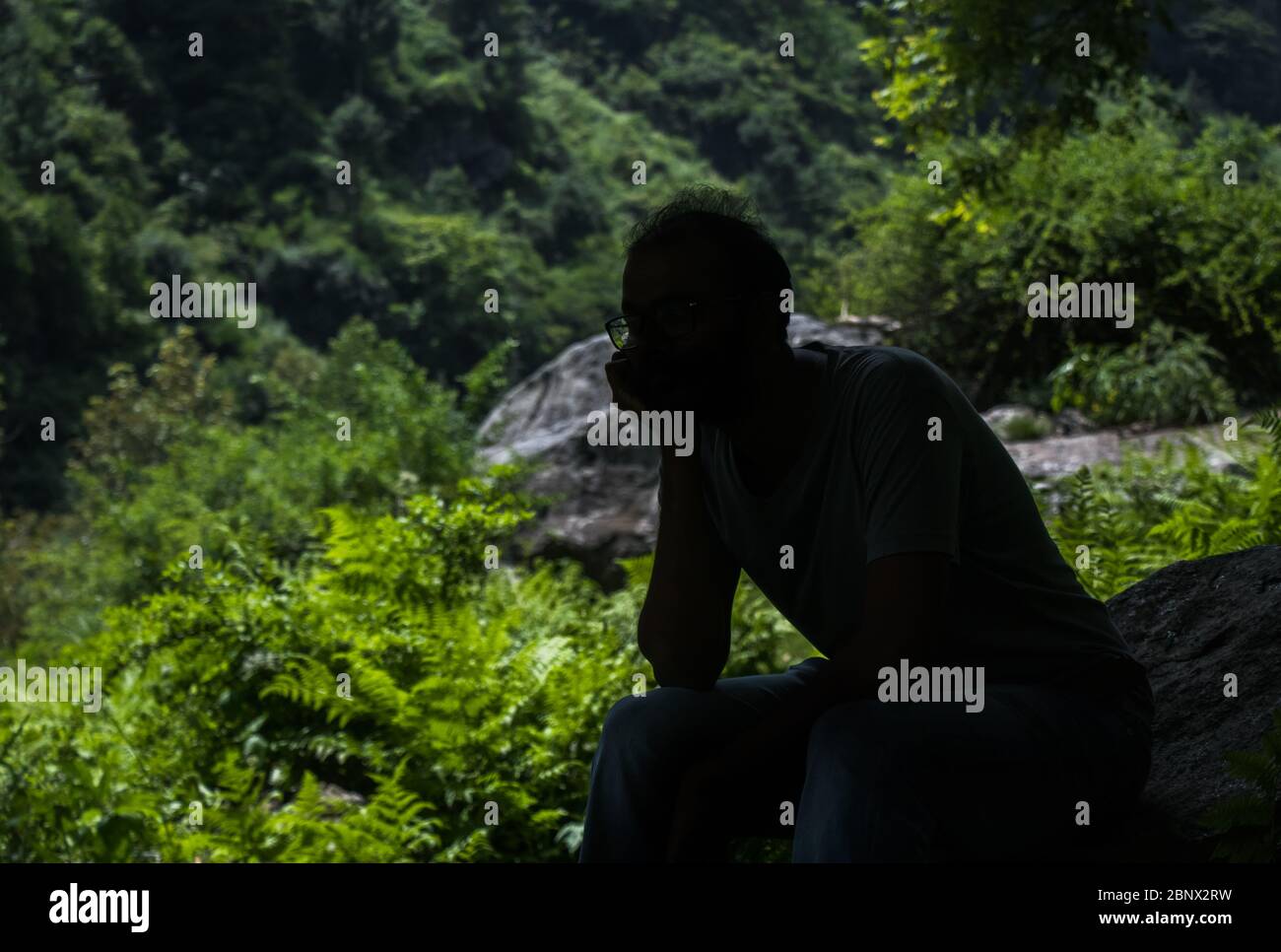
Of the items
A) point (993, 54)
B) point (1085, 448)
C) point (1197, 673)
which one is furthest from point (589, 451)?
point (1197, 673)

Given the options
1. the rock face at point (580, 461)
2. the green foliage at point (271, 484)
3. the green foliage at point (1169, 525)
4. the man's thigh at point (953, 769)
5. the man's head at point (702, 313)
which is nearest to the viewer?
the man's thigh at point (953, 769)

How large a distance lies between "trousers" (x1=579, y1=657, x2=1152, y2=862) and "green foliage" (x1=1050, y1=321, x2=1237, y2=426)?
7.65 meters

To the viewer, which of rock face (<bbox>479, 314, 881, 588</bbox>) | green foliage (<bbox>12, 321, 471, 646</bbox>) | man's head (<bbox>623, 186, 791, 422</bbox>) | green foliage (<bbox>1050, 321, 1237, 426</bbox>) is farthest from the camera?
rock face (<bbox>479, 314, 881, 588</bbox>)

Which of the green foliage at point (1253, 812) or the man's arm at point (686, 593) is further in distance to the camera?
the man's arm at point (686, 593)

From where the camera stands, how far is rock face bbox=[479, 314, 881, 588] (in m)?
10.7

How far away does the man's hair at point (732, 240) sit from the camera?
7.32 ft

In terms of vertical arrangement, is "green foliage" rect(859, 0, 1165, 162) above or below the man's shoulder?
above

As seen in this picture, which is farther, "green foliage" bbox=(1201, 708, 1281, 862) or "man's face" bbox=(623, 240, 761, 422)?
"man's face" bbox=(623, 240, 761, 422)

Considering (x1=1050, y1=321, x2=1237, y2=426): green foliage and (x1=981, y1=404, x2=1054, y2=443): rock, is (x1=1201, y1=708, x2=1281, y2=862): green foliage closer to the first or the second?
(x1=1050, y1=321, x2=1237, y2=426): green foliage

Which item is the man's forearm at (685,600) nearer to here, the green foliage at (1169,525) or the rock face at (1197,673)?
the rock face at (1197,673)

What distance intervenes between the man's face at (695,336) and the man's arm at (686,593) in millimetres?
200

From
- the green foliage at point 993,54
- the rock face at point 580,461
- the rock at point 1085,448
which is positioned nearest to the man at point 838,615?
the green foliage at point 993,54

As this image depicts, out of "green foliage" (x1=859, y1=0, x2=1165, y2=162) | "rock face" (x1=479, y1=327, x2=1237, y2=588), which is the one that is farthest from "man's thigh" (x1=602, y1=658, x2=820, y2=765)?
"rock face" (x1=479, y1=327, x2=1237, y2=588)
